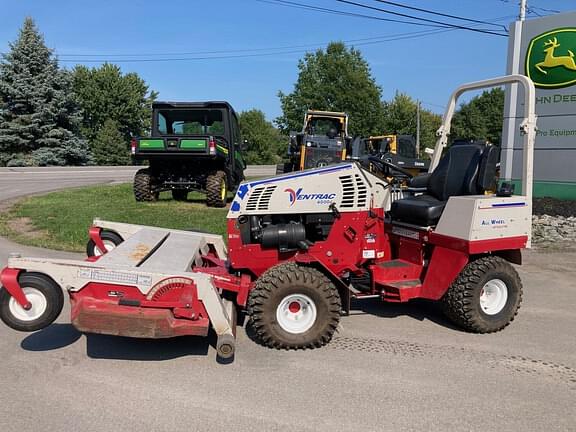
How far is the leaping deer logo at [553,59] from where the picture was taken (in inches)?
478

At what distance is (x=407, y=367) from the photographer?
3.81m

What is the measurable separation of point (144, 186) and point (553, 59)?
1059cm

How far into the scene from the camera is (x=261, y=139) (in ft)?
196

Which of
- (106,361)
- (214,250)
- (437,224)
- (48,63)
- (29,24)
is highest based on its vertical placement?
(29,24)

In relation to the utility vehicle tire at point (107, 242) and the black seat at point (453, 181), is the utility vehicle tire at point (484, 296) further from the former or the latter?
the utility vehicle tire at point (107, 242)

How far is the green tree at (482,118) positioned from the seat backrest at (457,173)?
56174mm

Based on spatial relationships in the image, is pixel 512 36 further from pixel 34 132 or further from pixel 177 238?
pixel 34 132

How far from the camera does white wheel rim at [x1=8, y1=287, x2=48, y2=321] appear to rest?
11.8 feet

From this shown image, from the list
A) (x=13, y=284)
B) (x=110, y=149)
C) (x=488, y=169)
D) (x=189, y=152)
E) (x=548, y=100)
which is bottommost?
(x=13, y=284)

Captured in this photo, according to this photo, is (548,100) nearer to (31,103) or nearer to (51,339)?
(51,339)

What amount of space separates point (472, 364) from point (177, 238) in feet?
9.57

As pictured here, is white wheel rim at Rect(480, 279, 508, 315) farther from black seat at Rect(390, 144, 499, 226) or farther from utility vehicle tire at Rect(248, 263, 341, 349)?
utility vehicle tire at Rect(248, 263, 341, 349)

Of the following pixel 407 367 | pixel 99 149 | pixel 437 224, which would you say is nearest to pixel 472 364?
pixel 407 367

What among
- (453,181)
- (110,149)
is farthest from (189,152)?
(110,149)
